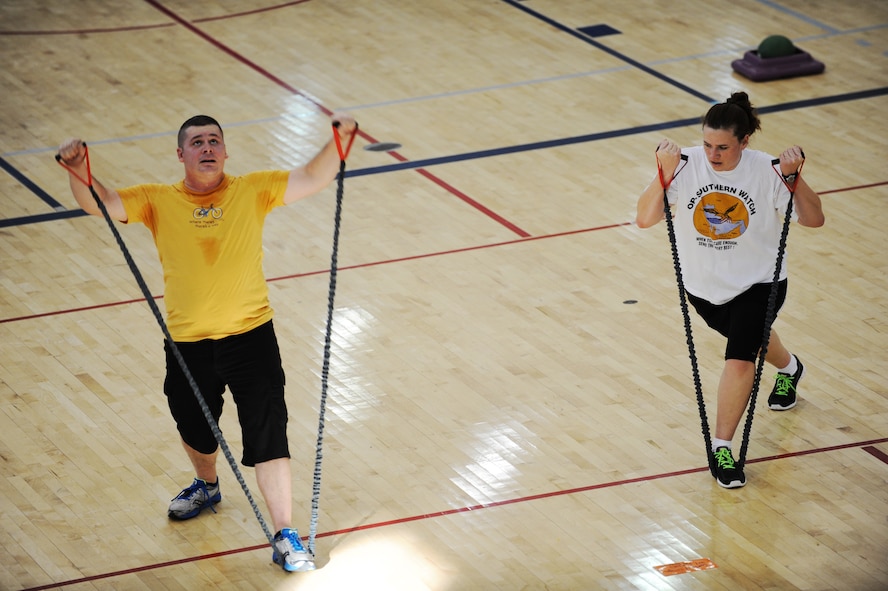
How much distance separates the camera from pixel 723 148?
540cm

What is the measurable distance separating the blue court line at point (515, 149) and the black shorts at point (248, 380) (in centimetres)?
385

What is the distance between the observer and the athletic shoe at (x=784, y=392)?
246 inches

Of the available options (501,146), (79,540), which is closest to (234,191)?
(79,540)

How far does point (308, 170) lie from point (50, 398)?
87.6 inches

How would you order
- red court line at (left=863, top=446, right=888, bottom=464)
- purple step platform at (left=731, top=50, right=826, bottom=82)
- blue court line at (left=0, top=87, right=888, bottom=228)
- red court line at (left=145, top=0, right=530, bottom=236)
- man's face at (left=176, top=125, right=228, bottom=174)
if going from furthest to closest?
1. purple step platform at (left=731, top=50, right=826, bottom=82)
2. blue court line at (left=0, top=87, right=888, bottom=228)
3. red court line at (left=145, top=0, right=530, bottom=236)
4. red court line at (left=863, top=446, right=888, bottom=464)
5. man's face at (left=176, top=125, right=228, bottom=174)

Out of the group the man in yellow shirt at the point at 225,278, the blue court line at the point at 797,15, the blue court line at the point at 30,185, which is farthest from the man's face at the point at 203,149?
the blue court line at the point at 797,15

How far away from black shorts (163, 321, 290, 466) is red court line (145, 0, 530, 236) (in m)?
3.40

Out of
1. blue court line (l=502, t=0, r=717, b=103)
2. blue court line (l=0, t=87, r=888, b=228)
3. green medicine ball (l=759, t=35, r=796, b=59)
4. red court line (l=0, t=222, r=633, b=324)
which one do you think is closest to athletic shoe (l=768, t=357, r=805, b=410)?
red court line (l=0, t=222, r=633, b=324)

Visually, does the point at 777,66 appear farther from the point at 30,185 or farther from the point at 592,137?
the point at 30,185

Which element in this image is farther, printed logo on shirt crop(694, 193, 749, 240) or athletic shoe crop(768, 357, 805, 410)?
athletic shoe crop(768, 357, 805, 410)

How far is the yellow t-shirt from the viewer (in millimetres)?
4930

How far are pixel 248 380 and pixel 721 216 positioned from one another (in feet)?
6.52

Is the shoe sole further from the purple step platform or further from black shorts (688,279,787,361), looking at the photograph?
the purple step platform

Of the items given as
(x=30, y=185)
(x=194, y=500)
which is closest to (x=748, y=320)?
(x=194, y=500)
